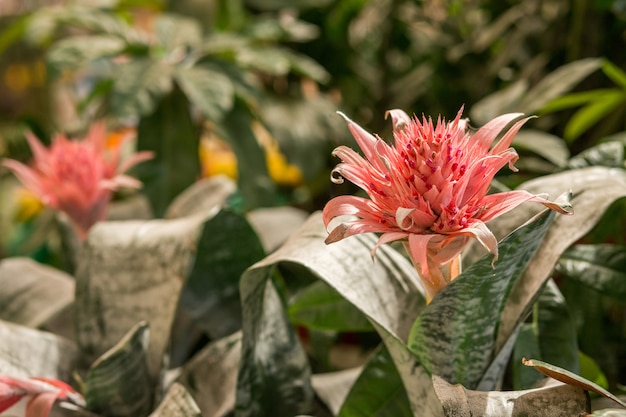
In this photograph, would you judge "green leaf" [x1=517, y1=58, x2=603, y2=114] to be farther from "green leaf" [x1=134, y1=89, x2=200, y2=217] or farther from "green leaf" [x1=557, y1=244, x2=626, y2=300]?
"green leaf" [x1=134, y1=89, x2=200, y2=217]

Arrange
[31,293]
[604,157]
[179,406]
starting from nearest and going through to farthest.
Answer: [179,406] → [604,157] → [31,293]

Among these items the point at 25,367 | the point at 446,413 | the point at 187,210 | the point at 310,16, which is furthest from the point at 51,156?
the point at 310,16

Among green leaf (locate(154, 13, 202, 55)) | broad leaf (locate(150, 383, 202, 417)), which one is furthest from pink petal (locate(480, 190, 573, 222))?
green leaf (locate(154, 13, 202, 55))

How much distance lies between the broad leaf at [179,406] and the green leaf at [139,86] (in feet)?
1.59

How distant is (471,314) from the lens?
412 millimetres

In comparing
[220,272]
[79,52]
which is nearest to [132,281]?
[220,272]

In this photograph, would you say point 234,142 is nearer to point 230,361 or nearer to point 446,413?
point 230,361

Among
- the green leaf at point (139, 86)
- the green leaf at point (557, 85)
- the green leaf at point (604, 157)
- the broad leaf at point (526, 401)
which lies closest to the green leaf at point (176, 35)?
the green leaf at point (139, 86)

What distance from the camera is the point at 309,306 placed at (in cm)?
59

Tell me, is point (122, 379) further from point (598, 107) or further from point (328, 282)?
point (598, 107)

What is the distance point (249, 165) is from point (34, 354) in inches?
20.1

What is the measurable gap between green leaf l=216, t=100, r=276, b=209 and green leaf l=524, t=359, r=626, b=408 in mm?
680

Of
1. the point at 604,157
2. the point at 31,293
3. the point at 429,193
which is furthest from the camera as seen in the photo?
the point at 31,293

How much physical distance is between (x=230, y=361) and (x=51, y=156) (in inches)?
13.7
